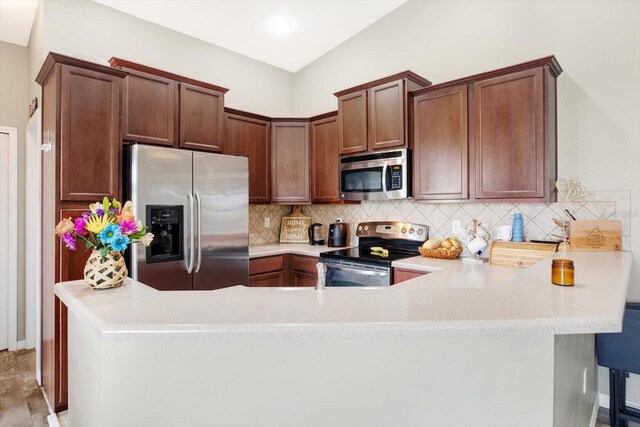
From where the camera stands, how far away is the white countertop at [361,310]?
0.91 metres

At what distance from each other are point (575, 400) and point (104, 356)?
5.99 ft

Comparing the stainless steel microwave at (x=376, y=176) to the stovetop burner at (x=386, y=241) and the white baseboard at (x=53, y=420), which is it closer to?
the stovetop burner at (x=386, y=241)

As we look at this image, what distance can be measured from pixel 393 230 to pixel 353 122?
111 cm

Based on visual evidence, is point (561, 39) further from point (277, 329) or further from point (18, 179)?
point (18, 179)

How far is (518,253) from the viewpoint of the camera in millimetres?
2639

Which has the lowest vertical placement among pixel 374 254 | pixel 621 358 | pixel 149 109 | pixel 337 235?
pixel 621 358

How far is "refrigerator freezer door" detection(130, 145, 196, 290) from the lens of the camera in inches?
102

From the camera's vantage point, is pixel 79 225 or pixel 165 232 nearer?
pixel 79 225

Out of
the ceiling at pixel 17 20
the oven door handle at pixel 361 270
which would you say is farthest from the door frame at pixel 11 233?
the oven door handle at pixel 361 270

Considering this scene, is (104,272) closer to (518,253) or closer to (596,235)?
(518,253)

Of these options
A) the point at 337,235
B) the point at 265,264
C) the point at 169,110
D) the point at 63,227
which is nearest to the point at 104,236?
the point at 63,227

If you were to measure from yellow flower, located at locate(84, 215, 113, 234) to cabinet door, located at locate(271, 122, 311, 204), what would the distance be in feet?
8.81

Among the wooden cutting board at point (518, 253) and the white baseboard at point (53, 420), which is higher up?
the wooden cutting board at point (518, 253)

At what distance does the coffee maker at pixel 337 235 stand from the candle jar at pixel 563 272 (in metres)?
2.71
